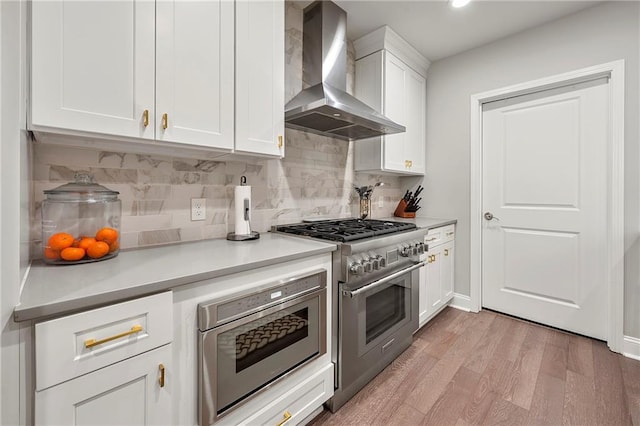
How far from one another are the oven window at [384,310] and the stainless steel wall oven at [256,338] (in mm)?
404

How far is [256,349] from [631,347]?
111 inches

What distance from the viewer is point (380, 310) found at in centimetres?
185

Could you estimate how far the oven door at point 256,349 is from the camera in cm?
104

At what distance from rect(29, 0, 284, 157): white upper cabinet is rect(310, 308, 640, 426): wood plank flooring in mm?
→ 1673

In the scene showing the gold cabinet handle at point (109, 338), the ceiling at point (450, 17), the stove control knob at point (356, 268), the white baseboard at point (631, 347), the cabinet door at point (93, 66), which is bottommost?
the white baseboard at point (631, 347)

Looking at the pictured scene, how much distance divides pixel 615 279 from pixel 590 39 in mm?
1954

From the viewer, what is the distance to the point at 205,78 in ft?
4.45

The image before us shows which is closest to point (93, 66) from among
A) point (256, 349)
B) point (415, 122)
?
point (256, 349)

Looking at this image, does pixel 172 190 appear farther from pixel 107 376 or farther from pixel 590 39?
pixel 590 39

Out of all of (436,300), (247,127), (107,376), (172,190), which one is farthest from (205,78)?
(436,300)

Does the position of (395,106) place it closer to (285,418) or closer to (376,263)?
(376,263)

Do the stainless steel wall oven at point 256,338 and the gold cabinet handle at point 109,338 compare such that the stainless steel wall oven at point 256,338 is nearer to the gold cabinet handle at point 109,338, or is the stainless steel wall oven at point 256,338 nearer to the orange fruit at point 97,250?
the gold cabinet handle at point 109,338

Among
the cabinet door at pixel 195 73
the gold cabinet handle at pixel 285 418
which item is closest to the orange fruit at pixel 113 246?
the cabinet door at pixel 195 73

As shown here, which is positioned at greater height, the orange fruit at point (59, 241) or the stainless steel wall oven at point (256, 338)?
the orange fruit at point (59, 241)
